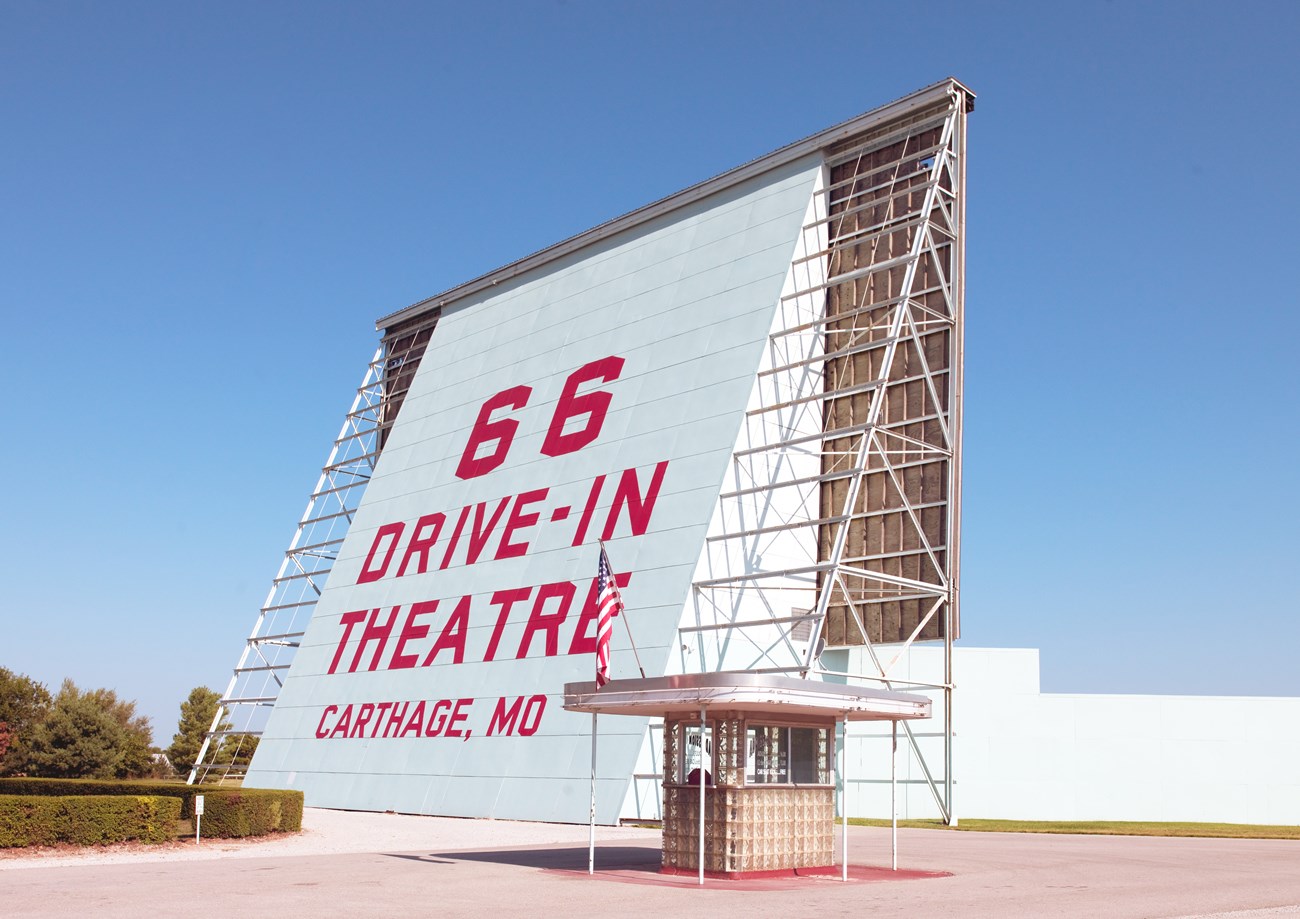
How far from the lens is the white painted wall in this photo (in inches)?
1479

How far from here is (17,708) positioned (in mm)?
65000

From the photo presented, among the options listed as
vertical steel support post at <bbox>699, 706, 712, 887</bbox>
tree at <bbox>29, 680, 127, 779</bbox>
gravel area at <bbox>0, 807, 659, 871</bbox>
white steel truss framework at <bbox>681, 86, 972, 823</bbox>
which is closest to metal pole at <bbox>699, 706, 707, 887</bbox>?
vertical steel support post at <bbox>699, 706, 712, 887</bbox>

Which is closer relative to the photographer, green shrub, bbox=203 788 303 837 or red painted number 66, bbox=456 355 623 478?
green shrub, bbox=203 788 303 837

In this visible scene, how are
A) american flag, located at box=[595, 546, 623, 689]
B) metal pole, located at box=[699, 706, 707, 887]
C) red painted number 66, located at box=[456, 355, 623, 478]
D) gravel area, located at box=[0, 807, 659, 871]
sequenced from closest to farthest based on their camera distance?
metal pole, located at box=[699, 706, 707, 887], american flag, located at box=[595, 546, 623, 689], gravel area, located at box=[0, 807, 659, 871], red painted number 66, located at box=[456, 355, 623, 478]

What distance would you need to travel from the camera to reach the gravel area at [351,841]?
68.7 feet

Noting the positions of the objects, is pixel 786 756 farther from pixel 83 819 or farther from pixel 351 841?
pixel 83 819

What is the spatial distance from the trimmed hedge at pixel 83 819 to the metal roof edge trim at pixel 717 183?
72.7 ft

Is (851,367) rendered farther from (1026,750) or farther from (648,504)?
(1026,750)

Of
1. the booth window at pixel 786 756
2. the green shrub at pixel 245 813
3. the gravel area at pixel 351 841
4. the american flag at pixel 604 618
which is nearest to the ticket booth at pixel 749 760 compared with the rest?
the booth window at pixel 786 756

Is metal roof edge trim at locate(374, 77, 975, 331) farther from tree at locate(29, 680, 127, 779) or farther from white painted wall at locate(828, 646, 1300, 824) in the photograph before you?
tree at locate(29, 680, 127, 779)

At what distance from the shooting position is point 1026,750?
37.8 m

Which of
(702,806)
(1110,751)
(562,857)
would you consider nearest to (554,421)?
(562,857)

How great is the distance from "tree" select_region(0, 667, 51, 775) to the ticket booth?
5201 centimetres

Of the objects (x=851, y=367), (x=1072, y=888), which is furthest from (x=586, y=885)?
(x=851, y=367)
